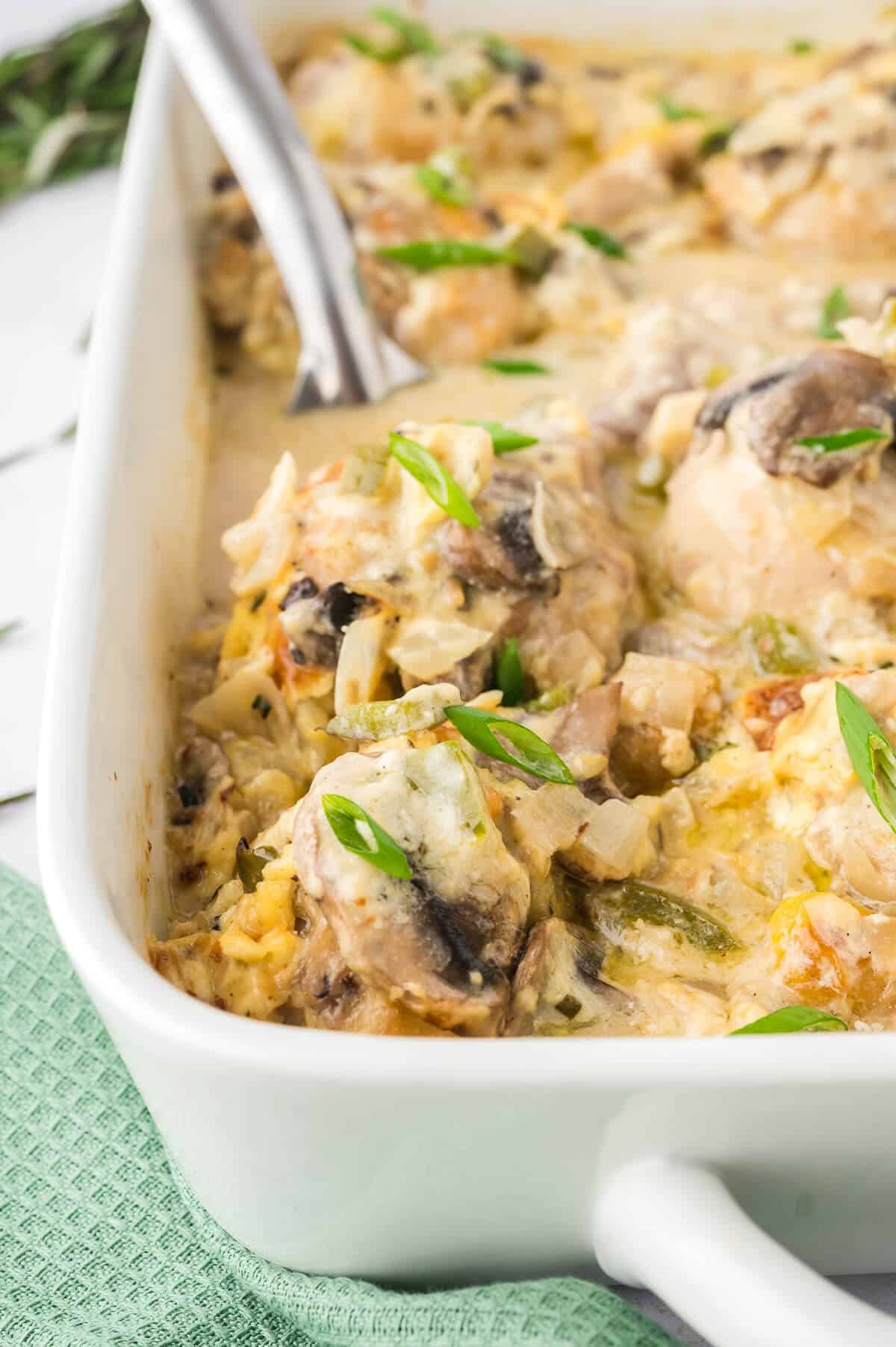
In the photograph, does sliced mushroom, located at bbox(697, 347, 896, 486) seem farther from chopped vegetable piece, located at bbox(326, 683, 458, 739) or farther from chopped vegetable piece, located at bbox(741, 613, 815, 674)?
chopped vegetable piece, located at bbox(326, 683, 458, 739)

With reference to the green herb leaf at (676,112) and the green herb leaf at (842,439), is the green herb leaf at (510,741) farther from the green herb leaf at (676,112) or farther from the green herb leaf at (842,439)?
the green herb leaf at (676,112)

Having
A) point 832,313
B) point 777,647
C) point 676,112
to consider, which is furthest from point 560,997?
point 676,112

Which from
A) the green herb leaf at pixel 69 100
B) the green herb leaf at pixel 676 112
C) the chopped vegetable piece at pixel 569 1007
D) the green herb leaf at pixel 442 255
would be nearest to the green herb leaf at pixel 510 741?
the chopped vegetable piece at pixel 569 1007

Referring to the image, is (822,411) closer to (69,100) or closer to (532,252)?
(532,252)

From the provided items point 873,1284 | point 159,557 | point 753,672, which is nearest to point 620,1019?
point 873,1284

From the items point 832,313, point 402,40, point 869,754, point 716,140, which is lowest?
point 832,313

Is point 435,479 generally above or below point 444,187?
above

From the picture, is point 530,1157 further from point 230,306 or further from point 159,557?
point 230,306
